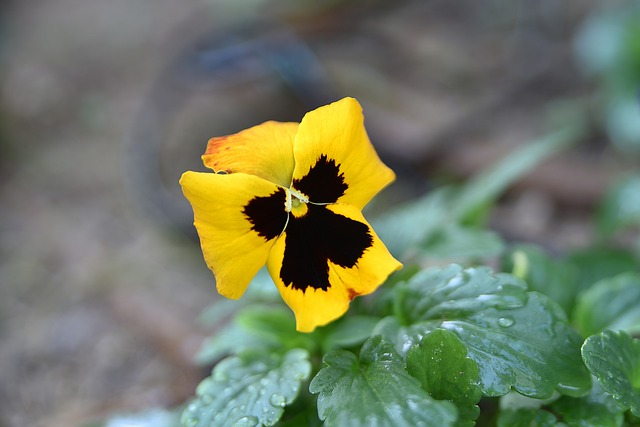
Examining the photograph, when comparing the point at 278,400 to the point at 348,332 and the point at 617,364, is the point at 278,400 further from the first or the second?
the point at 617,364

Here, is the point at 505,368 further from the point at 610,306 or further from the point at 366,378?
the point at 610,306

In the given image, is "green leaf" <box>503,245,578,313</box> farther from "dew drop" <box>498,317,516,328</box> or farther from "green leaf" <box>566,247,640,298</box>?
"dew drop" <box>498,317,516,328</box>

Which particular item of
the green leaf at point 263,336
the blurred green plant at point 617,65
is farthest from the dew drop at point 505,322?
the blurred green plant at point 617,65

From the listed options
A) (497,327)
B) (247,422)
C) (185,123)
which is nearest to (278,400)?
(247,422)

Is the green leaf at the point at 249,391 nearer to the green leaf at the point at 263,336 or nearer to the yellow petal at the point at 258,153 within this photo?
the green leaf at the point at 263,336

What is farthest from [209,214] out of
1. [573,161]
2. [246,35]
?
[246,35]
